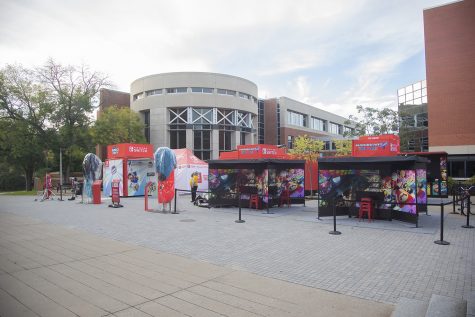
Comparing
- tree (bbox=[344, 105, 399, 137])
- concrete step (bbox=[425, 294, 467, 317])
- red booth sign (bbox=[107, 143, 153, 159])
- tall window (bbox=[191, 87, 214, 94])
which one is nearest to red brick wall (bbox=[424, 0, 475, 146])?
tree (bbox=[344, 105, 399, 137])

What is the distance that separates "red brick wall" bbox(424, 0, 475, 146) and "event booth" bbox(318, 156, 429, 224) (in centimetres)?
2114

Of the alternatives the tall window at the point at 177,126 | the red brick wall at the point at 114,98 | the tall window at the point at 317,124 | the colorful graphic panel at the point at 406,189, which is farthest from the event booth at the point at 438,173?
the tall window at the point at 317,124

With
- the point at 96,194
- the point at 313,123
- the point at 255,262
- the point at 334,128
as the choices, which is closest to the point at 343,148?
the point at 96,194

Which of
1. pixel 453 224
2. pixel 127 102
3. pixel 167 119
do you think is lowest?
pixel 453 224

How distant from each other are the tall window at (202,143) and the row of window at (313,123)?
20.4 metres

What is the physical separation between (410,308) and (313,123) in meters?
66.9

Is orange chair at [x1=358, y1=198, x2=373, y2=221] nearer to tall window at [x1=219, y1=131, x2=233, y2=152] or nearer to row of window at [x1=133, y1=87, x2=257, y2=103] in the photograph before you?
tall window at [x1=219, y1=131, x2=233, y2=152]

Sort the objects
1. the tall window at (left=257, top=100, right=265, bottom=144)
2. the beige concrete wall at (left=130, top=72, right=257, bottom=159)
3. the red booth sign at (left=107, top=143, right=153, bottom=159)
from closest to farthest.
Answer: the red booth sign at (left=107, top=143, right=153, bottom=159), the beige concrete wall at (left=130, top=72, right=257, bottom=159), the tall window at (left=257, top=100, right=265, bottom=144)

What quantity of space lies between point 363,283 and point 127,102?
174ft

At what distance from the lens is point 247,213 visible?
14.8 meters

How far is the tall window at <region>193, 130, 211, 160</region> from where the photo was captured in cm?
4441

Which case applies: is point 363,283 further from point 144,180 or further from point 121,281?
point 144,180

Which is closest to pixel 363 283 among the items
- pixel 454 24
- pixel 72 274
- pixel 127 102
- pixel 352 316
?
pixel 352 316

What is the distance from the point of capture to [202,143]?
4453cm
